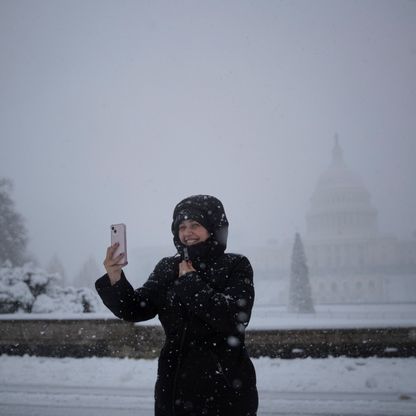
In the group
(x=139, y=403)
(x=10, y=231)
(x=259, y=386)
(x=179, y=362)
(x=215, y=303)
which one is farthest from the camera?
(x=10, y=231)

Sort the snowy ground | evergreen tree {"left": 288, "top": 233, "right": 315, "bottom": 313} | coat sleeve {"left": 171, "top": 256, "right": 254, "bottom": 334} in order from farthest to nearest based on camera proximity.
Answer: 1. evergreen tree {"left": 288, "top": 233, "right": 315, "bottom": 313}
2. the snowy ground
3. coat sleeve {"left": 171, "top": 256, "right": 254, "bottom": 334}

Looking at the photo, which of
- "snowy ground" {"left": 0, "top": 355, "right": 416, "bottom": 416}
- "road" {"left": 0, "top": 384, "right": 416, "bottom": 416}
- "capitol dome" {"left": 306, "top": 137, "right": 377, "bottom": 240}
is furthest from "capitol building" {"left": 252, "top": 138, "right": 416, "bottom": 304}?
"road" {"left": 0, "top": 384, "right": 416, "bottom": 416}

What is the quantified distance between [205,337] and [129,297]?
51 centimetres

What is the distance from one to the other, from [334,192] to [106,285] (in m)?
96.6

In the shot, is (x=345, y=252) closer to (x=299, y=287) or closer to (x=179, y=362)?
(x=299, y=287)

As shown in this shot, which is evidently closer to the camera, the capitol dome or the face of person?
the face of person

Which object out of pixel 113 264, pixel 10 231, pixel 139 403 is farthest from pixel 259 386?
pixel 10 231

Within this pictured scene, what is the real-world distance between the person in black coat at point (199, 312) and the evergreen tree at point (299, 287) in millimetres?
38105

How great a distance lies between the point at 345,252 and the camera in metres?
88.1

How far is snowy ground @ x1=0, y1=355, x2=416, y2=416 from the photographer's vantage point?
5.83 metres

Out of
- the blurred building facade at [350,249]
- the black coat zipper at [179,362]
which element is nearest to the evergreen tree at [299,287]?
the blurred building facade at [350,249]

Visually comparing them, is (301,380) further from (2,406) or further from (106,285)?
→ (106,285)

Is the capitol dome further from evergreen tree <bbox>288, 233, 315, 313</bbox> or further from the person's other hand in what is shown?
the person's other hand

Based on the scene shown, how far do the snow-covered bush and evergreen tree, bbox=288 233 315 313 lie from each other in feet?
91.7
